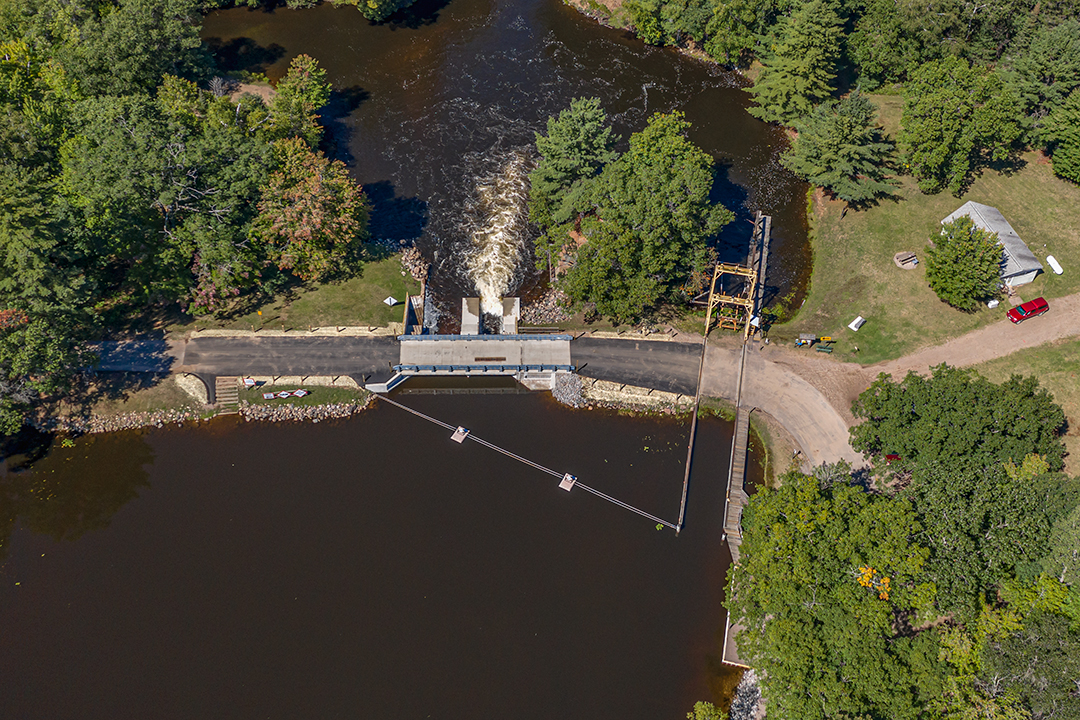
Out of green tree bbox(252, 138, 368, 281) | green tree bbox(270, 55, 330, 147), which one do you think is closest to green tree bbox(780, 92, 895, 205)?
green tree bbox(252, 138, 368, 281)

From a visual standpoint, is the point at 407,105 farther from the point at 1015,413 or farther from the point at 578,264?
the point at 1015,413

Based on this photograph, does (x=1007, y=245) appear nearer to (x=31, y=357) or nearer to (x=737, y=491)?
(x=737, y=491)

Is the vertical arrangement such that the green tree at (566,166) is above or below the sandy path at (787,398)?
above

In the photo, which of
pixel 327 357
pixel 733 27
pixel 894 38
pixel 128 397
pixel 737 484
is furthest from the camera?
pixel 733 27

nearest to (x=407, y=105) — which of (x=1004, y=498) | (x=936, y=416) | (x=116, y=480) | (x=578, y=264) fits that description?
(x=578, y=264)

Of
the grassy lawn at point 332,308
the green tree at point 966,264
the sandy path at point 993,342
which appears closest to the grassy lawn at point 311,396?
the grassy lawn at point 332,308

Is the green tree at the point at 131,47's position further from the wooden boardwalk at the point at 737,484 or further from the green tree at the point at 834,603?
the green tree at the point at 834,603

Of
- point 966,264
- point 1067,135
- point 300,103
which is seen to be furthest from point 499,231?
point 1067,135
